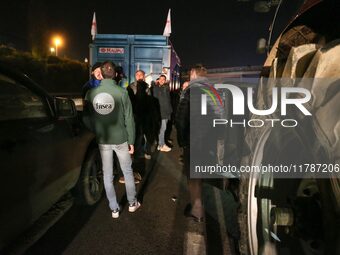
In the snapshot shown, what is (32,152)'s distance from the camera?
2535mm

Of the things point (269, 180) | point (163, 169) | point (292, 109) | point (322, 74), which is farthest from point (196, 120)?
point (163, 169)

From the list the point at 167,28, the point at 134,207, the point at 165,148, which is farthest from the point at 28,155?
the point at 167,28

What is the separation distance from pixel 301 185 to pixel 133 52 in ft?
26.9

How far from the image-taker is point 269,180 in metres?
2.05

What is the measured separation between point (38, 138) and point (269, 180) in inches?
75.6

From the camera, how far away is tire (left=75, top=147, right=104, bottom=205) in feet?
12.3

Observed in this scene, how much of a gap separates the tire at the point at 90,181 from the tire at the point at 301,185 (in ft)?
7.14

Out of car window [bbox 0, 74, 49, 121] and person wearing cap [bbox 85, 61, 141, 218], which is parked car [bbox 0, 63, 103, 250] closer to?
car window [bbox 0, 74, 49, 121]

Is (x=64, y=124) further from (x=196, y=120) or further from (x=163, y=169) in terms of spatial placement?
(x=163, y=169)

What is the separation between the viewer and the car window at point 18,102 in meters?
2.57

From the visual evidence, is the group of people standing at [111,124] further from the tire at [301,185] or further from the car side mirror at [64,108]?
the tire at [301,185]

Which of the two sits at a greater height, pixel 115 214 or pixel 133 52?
pixel 133 52
